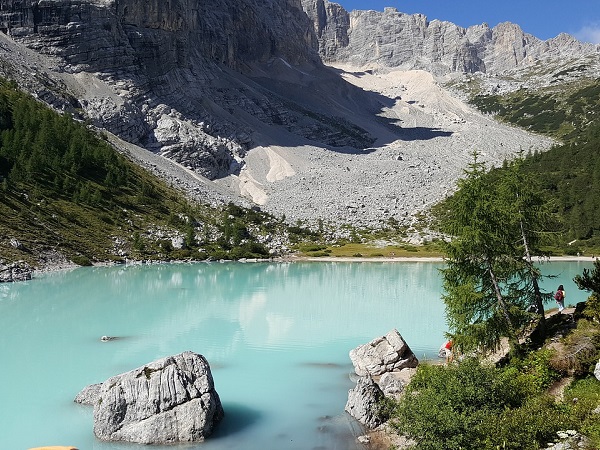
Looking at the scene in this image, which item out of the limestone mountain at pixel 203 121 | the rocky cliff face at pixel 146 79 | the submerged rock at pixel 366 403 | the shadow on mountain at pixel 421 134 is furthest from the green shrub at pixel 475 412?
the shadow on mountain at pixel 421 134

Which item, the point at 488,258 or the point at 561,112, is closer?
the point at 488,258

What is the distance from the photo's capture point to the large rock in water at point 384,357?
20234mm

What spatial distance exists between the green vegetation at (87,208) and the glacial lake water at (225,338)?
743 cm

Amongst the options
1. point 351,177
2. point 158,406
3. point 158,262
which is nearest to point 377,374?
point 158,406

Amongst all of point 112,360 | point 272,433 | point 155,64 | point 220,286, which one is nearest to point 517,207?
point 272,433

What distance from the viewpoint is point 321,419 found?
1622cm

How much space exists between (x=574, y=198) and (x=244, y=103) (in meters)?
80.4

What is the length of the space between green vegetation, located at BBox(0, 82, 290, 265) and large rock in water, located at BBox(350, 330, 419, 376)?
4214 cm

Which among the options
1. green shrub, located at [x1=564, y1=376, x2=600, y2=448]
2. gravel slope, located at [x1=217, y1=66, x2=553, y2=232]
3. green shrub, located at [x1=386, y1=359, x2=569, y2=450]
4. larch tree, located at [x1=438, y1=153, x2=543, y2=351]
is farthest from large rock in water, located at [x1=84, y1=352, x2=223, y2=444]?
gravel slope, located at [x1=217, y1=66, x2=553, y2=232]

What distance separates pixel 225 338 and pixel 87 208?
159 feet

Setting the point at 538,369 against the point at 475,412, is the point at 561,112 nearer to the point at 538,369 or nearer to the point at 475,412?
the point at 538,369

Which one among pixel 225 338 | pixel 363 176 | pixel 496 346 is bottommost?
pixel 225 338

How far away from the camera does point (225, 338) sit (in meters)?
27.5

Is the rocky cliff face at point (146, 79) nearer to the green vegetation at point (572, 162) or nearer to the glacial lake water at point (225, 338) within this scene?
the glacial lake water at point (225, 338)
